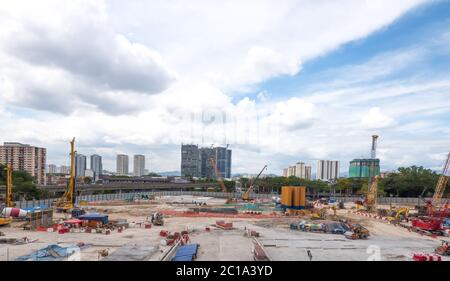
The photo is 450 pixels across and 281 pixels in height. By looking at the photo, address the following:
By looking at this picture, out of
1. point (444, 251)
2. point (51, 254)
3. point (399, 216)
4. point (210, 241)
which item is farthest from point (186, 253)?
point (399, 216)

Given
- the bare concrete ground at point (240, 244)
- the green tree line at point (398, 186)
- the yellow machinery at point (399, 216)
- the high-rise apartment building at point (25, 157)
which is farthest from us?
the high-rise apartment building at point (25, 157)

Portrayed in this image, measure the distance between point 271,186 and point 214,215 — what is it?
212ft

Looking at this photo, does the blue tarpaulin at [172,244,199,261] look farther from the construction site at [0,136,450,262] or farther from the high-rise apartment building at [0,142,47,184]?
the high-rise apartment building at [0,142,47,184]

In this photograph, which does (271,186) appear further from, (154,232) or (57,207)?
(154,232)

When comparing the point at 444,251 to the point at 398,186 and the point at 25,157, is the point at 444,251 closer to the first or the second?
the point at 398,186

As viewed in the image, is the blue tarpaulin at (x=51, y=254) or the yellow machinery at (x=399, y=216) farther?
the yellow machinery at (x=399, y=216)

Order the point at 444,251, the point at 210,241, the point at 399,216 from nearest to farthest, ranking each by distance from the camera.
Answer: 1. the point at 444,251
2. the point at 210,241
3. the point at 399,216

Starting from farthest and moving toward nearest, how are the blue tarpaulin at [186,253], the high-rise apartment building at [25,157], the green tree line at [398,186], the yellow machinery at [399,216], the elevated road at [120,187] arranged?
the high-rise apartment building at [25,157], the green tree line at [398,186], the elevated road at [120,187], the yellow machinery at [399,216], the blue tarpaulin at [186,253]

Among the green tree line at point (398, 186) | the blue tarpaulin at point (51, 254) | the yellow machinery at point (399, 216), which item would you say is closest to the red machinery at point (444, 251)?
the yellow machinery at point (399, 216)

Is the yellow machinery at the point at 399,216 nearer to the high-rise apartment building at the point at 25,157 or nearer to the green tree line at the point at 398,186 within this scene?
the green tree line at the point at 398,186

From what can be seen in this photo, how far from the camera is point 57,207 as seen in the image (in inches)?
1777

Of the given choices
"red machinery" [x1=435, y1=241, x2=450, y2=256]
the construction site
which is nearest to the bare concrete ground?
the construction site

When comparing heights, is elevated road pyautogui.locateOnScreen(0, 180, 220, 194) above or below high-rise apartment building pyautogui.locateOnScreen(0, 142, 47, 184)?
below
